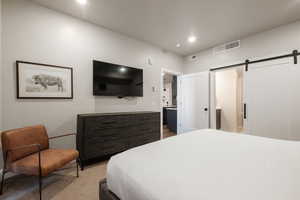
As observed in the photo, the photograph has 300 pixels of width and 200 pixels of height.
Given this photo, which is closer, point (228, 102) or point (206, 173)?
point (206, 173)

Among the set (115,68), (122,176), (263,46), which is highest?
(263,46)

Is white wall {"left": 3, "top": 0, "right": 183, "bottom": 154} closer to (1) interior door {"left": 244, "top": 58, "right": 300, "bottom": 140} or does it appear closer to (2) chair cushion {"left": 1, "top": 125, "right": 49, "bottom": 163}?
(2) chair cushion {"left": 1, "top": 125, "right": 49, "bottom": 163}

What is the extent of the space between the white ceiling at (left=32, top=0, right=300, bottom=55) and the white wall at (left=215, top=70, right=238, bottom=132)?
6.26 ft

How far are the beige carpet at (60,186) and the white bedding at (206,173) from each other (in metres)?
1.02

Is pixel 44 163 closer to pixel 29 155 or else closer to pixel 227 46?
pixel 29 155

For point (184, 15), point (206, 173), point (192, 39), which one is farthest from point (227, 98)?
point (206, 173)

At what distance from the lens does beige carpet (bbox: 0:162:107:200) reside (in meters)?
1.66

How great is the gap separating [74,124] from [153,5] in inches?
99.4

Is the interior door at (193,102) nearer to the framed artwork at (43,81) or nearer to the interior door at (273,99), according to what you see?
the interior door at (273,99)

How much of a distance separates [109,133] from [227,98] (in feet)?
14.4

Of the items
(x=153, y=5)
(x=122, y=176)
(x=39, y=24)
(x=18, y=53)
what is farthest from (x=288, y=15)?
(x=18, y=53)

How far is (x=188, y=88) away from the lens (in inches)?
176

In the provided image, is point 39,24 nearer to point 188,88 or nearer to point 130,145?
point 130,145

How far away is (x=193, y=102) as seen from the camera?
4320 mm
